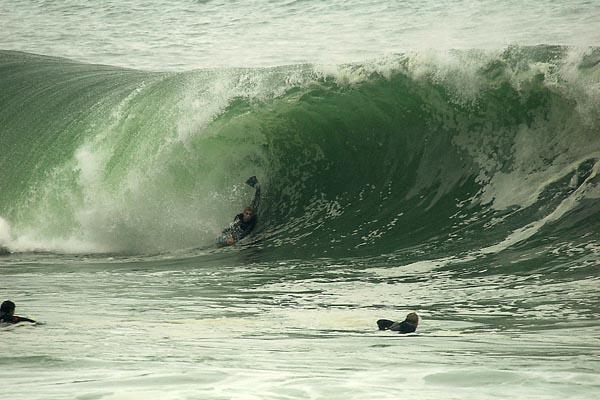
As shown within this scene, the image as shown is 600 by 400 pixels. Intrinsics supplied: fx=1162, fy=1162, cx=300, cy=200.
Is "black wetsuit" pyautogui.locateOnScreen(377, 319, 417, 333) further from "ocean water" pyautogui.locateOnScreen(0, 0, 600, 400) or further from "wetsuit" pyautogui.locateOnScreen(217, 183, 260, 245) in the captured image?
"wetsuit" pyautogui.locateOnScreen(217, 183, 260, 245)

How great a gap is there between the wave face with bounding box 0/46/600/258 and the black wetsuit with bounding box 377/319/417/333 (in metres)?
3.35

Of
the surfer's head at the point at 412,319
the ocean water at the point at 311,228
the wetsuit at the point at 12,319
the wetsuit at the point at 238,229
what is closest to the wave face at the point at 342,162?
the ocean water at the point at 311,228

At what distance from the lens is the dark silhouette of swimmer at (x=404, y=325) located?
813 cm

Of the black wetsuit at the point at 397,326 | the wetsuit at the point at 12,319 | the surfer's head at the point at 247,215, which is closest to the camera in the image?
the black wetsuit at the point at 397,326

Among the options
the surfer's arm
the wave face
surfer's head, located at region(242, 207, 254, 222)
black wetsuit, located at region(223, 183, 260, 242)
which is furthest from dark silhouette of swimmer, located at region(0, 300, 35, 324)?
the surfer's arm

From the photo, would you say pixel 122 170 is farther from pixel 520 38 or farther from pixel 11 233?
pixel 520 38

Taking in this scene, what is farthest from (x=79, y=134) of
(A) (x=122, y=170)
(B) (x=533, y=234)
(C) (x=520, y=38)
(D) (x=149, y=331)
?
(C) (x=520, y=38)

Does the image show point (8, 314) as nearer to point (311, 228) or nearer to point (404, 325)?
point (404, 325)

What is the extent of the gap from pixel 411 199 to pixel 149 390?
7672mm

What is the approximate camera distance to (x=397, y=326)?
8.19 meters

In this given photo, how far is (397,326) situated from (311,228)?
5.07 m

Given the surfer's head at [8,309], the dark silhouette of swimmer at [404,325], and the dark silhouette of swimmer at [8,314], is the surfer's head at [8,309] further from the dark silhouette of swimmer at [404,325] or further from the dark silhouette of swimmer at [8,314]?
the dark silhouette of swimmer at [404,325]

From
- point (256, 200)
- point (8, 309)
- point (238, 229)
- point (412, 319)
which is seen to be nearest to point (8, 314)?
point (8, 309)

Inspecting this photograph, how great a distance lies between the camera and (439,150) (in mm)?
13609
